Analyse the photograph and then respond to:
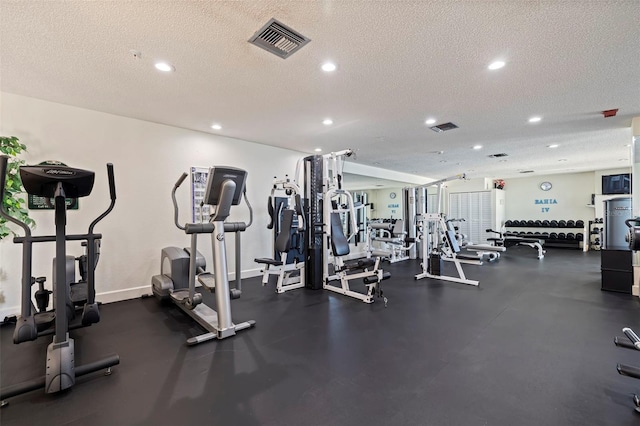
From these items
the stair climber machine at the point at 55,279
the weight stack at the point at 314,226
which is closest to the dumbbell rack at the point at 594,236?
the weight stack at the point at 314,226

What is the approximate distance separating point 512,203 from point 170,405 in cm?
1283

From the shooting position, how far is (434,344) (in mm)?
2676

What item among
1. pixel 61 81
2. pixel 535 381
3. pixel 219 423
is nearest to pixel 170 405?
pixel 219 423

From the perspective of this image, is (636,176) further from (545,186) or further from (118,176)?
(118,176)

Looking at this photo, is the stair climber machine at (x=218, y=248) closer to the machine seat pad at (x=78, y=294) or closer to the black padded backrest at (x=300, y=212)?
the machine seat pad at (x=78, y=294)

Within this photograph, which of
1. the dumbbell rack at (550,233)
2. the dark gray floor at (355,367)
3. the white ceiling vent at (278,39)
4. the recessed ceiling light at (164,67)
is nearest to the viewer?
the dark gray floor at (355,367)

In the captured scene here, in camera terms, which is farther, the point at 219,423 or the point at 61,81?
the point at 61,81

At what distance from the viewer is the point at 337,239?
4363 millimetres

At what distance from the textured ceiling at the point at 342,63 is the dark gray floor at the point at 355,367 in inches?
103

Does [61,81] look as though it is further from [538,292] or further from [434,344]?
[538,292]

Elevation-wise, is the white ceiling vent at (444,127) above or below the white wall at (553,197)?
above

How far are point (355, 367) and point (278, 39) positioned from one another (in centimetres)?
267

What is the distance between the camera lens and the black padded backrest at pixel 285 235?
14.8 ft

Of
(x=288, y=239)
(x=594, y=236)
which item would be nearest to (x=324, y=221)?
(x=288, y=239)
